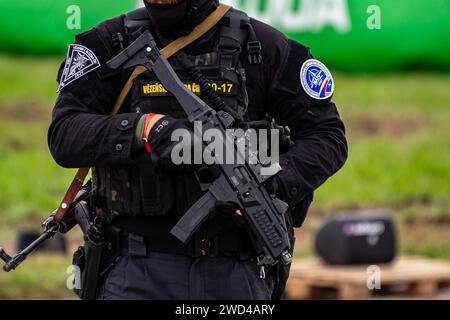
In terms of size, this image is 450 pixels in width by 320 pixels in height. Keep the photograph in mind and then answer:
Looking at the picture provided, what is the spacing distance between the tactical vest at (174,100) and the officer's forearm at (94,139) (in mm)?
89

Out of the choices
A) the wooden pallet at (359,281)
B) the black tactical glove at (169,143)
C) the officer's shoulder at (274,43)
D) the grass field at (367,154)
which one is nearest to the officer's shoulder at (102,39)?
the black tactical glove at (169,143)

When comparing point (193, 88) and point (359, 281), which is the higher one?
point (193, 88)

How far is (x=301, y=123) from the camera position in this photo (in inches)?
162

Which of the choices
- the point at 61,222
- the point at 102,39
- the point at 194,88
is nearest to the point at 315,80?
the point at 194,88

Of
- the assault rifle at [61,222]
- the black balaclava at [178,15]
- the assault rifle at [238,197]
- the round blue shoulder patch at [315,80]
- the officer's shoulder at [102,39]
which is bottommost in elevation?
the assault rifle at [61,222]

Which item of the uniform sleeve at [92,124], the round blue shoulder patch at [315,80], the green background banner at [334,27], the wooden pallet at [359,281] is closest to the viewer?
the uniform sleeve at [92,124]

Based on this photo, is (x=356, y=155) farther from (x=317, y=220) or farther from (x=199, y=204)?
(x=199, y=204)

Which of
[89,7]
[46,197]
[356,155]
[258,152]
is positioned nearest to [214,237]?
[258,152]

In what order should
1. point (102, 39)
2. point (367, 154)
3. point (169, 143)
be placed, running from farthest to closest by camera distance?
1. point (367, 154)
2. point (102, 39)
3. point (169, 143)

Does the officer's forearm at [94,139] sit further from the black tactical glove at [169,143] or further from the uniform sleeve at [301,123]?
the uniform sleeve at [301,123]

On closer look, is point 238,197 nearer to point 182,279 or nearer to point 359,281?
point 182,279

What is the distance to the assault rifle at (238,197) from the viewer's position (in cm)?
376

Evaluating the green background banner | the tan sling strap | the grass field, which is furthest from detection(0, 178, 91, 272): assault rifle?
the grass field

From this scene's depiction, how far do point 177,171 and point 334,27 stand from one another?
228 inches
